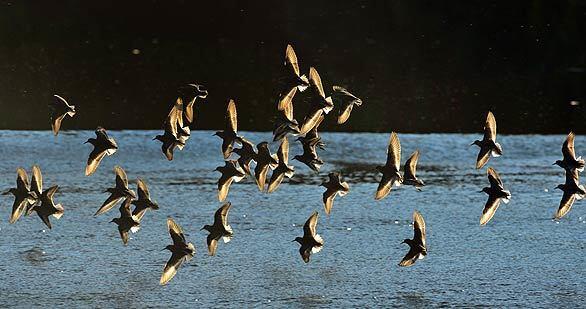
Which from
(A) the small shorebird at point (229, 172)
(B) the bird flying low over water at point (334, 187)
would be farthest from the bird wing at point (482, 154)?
(A) the small shorebird at point (229, 172)

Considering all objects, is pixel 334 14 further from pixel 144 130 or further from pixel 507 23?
pixel 144 130

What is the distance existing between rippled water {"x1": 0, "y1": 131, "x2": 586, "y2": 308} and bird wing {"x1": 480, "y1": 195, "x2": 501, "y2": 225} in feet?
0.35

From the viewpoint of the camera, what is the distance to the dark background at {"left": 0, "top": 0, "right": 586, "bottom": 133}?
9250 mm

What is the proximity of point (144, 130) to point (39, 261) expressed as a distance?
2.99m

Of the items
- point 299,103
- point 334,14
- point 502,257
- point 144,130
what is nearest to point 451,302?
point 502,257

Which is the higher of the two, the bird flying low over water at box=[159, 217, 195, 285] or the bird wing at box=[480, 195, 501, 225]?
the bird wing at box=[480, 195, 501, 225]

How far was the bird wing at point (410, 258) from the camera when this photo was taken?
17.0ft

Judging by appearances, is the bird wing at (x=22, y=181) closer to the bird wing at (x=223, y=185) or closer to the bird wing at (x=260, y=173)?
the bird wing at (x=223, y=185)

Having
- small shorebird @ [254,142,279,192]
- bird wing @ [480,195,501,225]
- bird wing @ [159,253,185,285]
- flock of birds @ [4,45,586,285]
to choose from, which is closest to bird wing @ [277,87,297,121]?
flock of birds @ [4,45,586,285]

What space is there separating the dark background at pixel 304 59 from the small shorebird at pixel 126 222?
3.09 meters

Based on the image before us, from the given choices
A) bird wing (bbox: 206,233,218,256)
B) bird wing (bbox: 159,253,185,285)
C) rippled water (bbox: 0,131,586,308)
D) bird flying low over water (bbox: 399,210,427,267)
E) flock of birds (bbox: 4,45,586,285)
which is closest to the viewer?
rippled water (bbox: 0,131,586,308)

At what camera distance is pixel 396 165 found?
5645 millimetres

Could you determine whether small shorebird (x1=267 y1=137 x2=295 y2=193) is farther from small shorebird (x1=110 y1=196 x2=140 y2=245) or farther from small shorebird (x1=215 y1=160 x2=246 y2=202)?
small shorebird (x1=110 y1=196 x2=140 y2=245)

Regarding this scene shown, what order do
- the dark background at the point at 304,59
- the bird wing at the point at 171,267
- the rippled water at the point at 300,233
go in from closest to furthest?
the rippled water at the point at 300,233
the bird wing at the point at 171,267
the dark background at the point at 304,59
